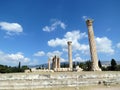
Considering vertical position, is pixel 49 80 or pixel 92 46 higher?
pixel 92 46

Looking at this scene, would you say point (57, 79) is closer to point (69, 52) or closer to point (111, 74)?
point (111, 74)

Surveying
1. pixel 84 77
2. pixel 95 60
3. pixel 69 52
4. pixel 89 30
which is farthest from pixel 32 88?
pixel 69 52

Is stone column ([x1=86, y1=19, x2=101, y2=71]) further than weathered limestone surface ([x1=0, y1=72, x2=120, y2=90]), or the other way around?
stone column ([x1=86, y1=19, x2=101, y2=71])

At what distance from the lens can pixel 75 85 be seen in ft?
68.0

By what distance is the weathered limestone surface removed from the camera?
19.8m

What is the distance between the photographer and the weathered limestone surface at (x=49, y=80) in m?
19.8

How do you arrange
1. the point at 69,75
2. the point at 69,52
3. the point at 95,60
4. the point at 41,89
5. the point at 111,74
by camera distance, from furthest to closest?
the point at 69,52, the point at 95,60, the point at 111,74, the point at 69,75, the point at 41,89

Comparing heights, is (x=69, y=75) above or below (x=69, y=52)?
below

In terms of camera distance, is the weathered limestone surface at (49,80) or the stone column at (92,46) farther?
the stone column at (92,46)

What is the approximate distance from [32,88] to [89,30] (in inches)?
493

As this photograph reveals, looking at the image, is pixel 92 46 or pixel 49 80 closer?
pixel 49 80

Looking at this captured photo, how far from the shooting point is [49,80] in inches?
803

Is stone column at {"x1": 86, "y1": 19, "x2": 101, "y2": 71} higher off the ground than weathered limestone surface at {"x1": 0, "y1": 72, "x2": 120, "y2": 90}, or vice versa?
stone column at {"x1": 86, "y1": 19, "x2": 101, "y2": 71}

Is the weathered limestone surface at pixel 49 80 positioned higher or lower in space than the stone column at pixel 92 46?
lower
